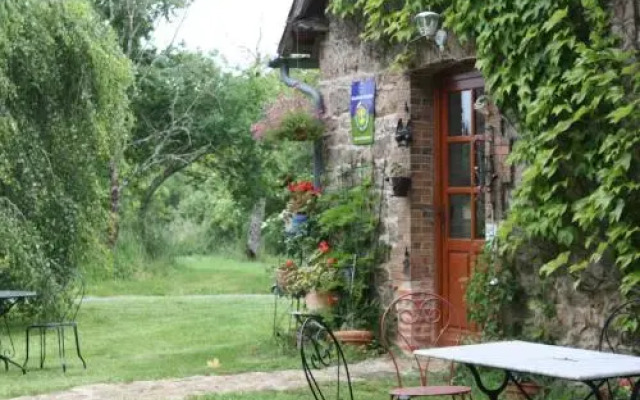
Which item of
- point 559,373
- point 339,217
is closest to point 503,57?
point 339,217

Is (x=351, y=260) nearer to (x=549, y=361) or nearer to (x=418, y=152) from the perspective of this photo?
(x=418, y=152)

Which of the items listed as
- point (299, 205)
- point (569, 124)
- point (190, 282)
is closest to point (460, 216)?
point (299, 205)

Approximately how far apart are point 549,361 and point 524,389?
2.54 m

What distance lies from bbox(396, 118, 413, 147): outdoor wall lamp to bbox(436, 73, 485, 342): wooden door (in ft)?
0.93

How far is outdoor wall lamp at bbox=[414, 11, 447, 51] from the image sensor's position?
8391 mm

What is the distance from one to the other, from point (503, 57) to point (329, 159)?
325cm

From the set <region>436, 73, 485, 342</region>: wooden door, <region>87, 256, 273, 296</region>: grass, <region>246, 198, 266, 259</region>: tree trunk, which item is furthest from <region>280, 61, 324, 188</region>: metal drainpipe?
<region>246, 198, 266, 259</region>: tree trunk

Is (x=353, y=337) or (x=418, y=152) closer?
(x=418, y=152)

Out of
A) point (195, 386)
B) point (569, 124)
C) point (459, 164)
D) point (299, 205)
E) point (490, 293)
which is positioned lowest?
point (195, 386)

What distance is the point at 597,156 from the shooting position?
6965 mm

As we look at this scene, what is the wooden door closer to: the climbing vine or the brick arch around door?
the brick arch around door

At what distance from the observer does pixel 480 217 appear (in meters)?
8.82

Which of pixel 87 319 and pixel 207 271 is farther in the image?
pixel 207 271

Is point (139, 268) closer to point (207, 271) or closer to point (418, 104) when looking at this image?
point (207, 271)
